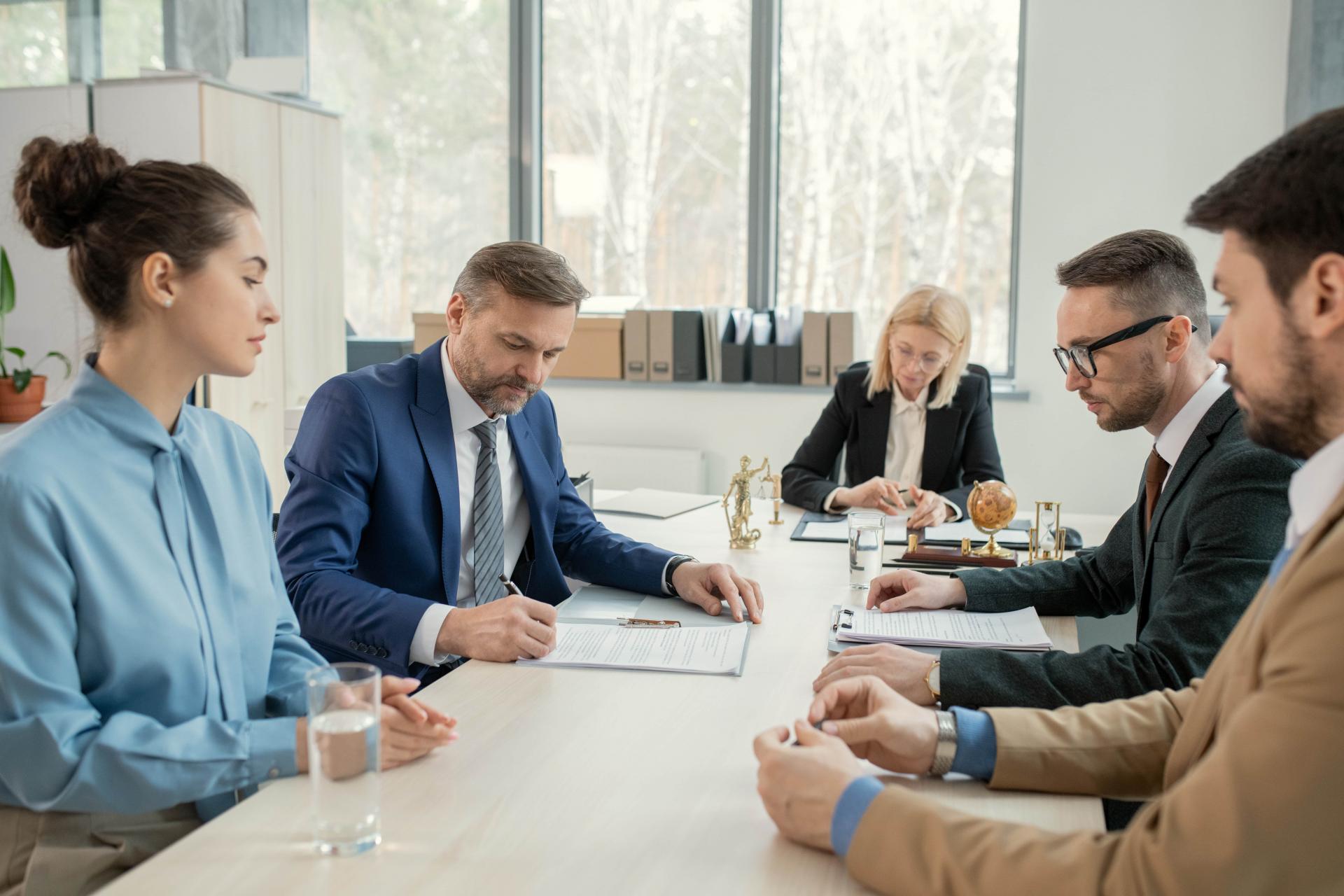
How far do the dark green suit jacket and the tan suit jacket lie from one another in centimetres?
38

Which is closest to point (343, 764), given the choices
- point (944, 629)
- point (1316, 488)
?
point (1316, 488)

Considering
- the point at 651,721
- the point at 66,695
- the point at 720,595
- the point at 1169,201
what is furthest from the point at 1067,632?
the point at 1169,201

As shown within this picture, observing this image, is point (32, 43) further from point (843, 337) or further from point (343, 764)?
point (343, 764)

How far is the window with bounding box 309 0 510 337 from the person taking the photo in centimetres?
580

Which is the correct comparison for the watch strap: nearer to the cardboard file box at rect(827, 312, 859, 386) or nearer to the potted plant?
the cardboard file box at rect(827, 312, 859, 386)

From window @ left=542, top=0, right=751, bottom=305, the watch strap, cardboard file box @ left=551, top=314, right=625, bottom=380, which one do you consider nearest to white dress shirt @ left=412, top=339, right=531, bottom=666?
the watch strap

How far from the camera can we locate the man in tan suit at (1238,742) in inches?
33.3

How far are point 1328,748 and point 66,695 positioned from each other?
1193mm

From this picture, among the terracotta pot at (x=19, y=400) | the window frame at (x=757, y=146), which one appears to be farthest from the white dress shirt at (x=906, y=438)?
the terracotta pot at (x=19, y=400)

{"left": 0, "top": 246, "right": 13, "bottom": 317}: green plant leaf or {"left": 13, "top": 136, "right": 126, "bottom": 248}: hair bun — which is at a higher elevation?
{"left": 13, "top": 136, "right": 126, "bottom": 248}: hair bun

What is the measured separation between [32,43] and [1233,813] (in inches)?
248

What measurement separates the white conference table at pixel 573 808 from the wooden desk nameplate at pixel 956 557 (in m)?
0.81

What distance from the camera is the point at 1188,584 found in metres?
1.57

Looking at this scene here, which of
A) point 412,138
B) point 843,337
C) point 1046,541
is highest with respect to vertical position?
point 412,138
